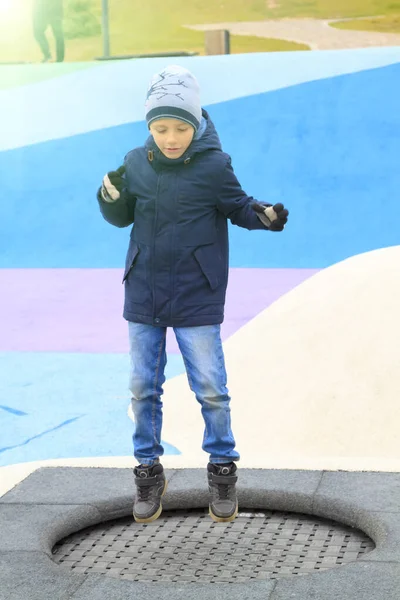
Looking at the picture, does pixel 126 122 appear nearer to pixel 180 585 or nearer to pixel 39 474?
pixel 39 474

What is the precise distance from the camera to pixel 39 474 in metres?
4.17

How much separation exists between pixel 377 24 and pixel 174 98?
13943 millimetres

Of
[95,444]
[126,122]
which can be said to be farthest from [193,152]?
[126,122]

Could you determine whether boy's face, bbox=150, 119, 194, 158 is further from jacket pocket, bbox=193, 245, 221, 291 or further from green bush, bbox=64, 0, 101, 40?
green bush, bbox=64, 0, 101, 40

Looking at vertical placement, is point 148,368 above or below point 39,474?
above

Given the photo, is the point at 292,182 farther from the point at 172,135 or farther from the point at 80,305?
the point at 172,135

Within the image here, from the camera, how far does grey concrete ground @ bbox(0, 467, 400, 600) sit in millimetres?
2896

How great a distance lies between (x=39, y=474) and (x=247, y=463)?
91 centimetres

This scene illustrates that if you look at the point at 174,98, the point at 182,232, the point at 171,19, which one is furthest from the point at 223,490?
the point at 171,19

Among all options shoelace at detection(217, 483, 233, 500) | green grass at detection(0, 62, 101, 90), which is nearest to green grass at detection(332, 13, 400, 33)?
green grass at detection(0, 62, 101, 90)

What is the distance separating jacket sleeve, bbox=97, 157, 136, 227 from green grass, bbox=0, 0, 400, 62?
1357 cm

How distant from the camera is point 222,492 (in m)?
3.28

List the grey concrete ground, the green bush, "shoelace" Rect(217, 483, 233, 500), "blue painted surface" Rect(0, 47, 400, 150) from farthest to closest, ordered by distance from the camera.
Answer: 1. the green bush
2. "blue painted surface" Rect(0, 47, 400, 150)
3. "shoelace" Rect(217, 483, 233, 500)
4. the grey concrete ground

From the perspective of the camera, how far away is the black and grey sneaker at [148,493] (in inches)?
130
